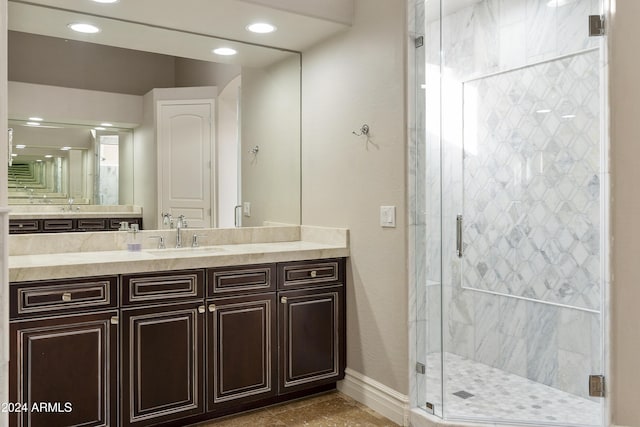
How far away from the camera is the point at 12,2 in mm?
2459

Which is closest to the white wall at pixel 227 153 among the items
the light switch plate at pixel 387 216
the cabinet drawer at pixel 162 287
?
the cabinet drawer at pixel 162 287

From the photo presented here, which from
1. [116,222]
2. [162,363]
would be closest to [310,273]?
[162,363]

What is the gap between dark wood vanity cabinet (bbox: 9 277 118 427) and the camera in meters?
2.11

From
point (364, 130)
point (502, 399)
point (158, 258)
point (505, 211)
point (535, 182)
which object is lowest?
point (502, 399)

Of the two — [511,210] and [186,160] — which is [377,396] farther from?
[186,160]

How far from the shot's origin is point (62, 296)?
7.22 feet

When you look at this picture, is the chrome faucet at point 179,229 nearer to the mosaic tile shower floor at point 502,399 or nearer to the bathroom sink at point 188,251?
the bathroom sink at point 188,251

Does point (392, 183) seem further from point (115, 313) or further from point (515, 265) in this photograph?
point (115, 313)

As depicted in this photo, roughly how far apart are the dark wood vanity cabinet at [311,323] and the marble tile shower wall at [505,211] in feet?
1.89

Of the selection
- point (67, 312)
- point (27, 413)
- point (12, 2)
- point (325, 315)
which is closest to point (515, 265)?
point (325, 315)

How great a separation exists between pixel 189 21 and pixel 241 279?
1.45 m

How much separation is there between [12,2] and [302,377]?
245 cm

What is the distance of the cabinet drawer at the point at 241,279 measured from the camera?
8.55 ft

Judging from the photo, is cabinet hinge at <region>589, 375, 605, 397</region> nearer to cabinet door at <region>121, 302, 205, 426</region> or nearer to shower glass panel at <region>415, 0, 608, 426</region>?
shower glass panel at <region>415, 0, 608, 426</region>
